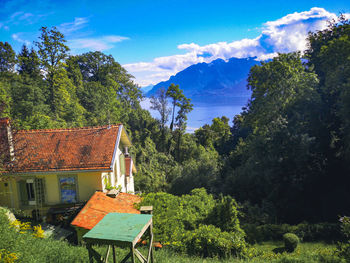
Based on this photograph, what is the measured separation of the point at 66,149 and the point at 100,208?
460 cm

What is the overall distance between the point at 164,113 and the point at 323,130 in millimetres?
23934

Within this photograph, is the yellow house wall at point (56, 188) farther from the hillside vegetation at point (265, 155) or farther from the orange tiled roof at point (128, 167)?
the orange tiled roof at point (128, 167)

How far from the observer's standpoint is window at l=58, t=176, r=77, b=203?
42.6ft

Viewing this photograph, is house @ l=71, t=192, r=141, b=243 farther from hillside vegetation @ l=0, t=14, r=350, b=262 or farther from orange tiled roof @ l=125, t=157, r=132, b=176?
orange tiled roof @ l=125, t=157, r=132, b=176

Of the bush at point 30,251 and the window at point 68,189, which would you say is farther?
the window at point 68,189

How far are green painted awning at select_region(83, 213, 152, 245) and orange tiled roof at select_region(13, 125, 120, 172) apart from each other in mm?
7315

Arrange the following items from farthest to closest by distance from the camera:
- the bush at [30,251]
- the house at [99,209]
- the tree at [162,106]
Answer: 1. the tree at [162,106]
2. the house at [99,209]
3. the bush at [30,251]

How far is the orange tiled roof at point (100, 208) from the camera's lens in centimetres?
995

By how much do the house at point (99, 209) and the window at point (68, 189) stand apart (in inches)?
59.8

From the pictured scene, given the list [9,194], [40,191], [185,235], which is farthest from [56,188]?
[185,235]

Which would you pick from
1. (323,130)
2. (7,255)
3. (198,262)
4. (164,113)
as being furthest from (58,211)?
(164,113)

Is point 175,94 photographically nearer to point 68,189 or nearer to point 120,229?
point 68,189

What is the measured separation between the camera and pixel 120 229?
16.8 feet

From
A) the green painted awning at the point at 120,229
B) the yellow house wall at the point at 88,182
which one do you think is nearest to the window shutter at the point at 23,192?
the yellow house wall at the point at 88,182
